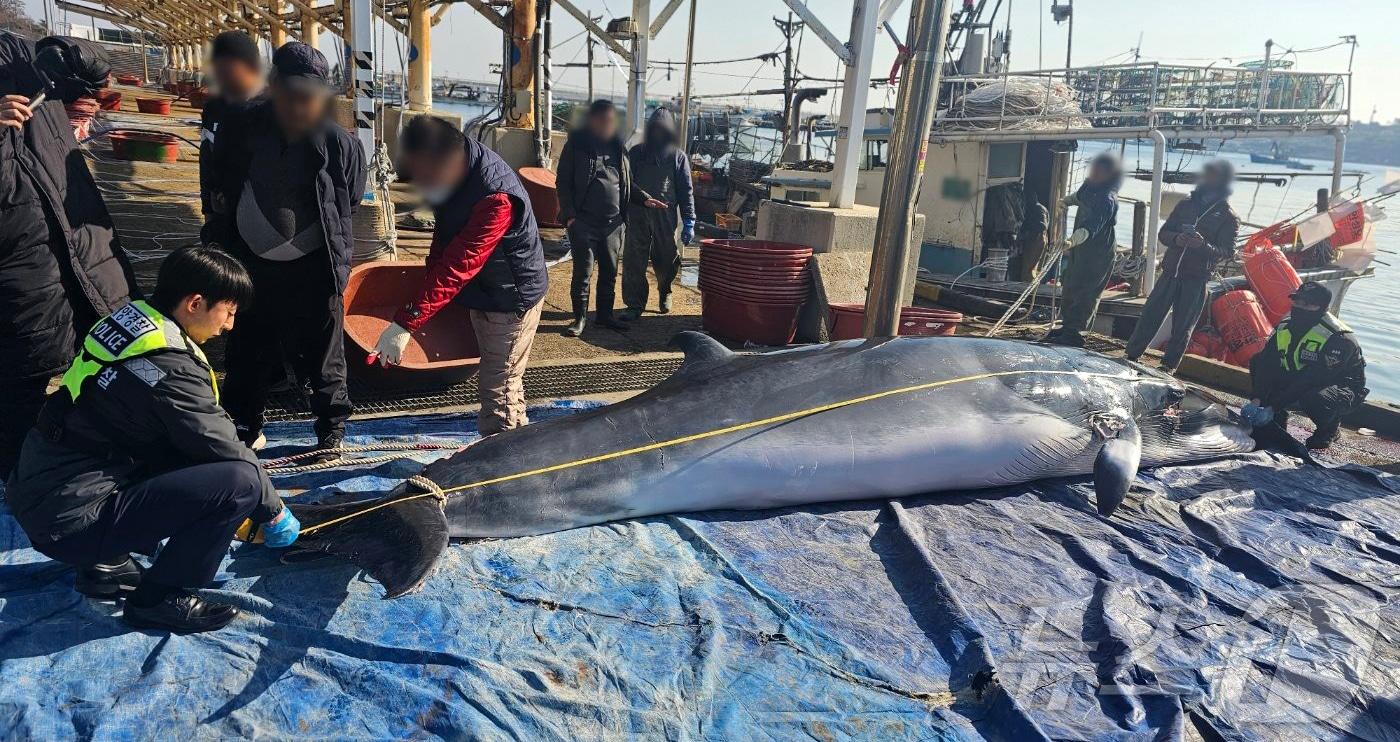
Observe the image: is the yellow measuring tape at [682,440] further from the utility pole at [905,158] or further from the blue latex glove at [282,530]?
the utility pole at [905,158]

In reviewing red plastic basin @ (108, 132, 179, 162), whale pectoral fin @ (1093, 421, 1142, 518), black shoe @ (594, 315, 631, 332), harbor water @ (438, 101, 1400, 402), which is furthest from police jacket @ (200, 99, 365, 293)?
harbor water @ (438, 101, 1400, 402)

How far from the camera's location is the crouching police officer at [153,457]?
2.66 m

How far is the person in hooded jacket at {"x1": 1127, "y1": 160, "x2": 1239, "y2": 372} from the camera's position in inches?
335

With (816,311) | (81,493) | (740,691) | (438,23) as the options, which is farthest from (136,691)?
(438,23)

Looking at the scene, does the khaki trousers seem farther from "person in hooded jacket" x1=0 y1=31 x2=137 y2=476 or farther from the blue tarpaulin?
"person in hooded jacket" x1=0 y1=31 x2=137 y2=476

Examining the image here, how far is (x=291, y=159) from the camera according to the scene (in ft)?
13.1

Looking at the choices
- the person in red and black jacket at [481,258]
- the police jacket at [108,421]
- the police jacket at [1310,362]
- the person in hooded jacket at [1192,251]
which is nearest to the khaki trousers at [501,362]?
the person in red and black jacket at [481,258]

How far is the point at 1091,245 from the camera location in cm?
948

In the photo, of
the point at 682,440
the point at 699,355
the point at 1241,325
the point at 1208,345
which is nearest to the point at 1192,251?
the point at 1241,325

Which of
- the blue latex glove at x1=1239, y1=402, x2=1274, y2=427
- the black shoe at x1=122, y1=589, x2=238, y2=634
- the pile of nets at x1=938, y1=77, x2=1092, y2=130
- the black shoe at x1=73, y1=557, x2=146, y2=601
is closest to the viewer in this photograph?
the black shoe at x1=122, y1=589, x2=238, y2=634

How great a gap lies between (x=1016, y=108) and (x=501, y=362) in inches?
483

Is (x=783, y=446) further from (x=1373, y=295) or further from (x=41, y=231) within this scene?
(x=1373, y=295)

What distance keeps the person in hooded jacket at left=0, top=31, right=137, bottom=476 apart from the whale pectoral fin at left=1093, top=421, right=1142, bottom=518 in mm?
4731

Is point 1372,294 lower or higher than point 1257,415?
lower
